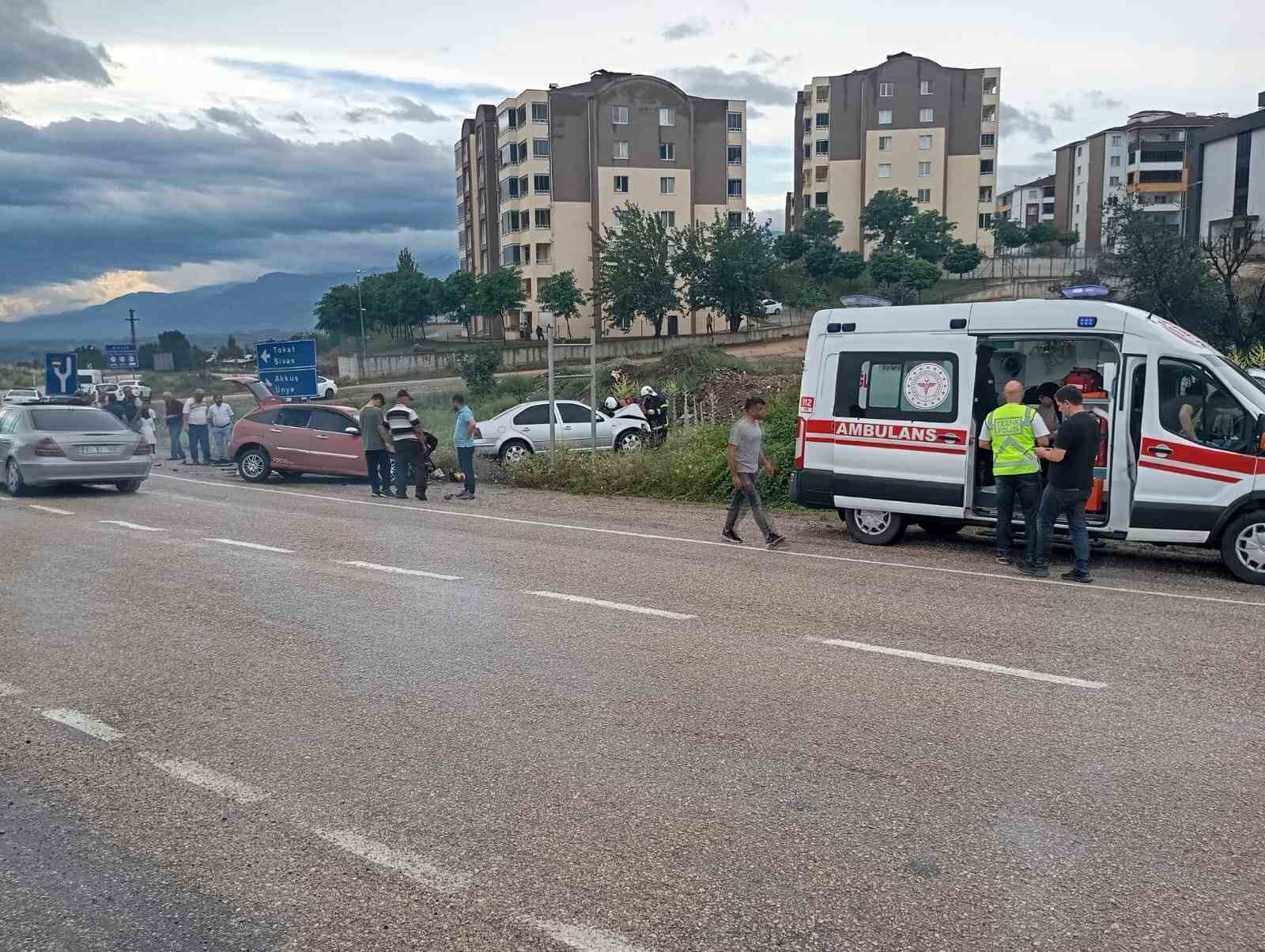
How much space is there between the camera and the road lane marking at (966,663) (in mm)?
6684

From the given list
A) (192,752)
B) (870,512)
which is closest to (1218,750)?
(192,752)

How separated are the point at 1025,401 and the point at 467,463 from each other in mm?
8719

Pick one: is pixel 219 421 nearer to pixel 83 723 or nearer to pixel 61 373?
pixel 61 373

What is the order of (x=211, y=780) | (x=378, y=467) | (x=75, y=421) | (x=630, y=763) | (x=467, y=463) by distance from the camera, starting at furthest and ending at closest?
(x=378, y=467)
(x=75, y=421)
(x=467, y=463)
(x=630, y=763)
(x=211, y=780)

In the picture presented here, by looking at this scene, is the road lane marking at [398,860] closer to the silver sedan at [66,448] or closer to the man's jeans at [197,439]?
the silver sedan at [66,448]

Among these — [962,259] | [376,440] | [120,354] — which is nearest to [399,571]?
[376,440]

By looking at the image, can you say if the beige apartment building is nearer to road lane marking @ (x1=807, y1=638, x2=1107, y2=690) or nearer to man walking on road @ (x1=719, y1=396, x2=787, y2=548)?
man walking on road @ (x1=719, y1=396, x2=787, y2=548)

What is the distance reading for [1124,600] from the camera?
366 inches

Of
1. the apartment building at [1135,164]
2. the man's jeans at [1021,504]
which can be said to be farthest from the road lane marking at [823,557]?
the apartment building at [1135,164]

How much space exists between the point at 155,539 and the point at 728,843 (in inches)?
408

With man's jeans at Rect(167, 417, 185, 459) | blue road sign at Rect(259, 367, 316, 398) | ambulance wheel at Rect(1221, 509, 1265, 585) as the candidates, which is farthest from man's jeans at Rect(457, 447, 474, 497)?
man's jeans at Rect(167, 417, 185, 459)

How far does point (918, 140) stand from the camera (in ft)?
308

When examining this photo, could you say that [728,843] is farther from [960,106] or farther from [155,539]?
[960,106]

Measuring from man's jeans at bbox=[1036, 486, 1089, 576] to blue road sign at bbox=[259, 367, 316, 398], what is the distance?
20351 millimetres
